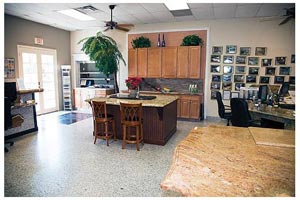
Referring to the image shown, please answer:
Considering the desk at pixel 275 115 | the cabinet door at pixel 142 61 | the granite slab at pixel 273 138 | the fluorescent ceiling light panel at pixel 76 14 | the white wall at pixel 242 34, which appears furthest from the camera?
the cabinet door at pixel 142 61

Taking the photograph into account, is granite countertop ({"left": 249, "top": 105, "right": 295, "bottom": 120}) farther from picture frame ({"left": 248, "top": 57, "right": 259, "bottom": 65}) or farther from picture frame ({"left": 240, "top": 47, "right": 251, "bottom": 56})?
picture frame ({"left": 240, "top": 47, "right": 251, "bottom": 56})

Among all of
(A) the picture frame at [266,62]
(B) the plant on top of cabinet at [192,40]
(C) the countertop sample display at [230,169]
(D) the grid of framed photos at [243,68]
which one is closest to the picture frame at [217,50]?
(D) the grid of framed photos at [243,68]

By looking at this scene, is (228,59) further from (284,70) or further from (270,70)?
(284,70)

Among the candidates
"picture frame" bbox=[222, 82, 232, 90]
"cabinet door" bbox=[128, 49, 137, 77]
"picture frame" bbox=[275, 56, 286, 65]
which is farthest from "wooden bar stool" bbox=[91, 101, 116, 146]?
"picture frame" bbox=[275, 56, 286, 65]

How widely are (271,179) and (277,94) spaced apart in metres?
4.12

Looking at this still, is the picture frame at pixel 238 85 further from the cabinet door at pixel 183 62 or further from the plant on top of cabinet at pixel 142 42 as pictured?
the plant on top of cabinet at pixel 142 42

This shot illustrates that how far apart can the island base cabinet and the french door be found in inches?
153

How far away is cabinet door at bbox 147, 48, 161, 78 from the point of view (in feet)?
23.1

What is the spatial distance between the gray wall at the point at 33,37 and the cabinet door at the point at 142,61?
3211 mm

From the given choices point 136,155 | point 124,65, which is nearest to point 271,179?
point 136,155

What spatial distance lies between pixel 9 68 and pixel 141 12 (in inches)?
166

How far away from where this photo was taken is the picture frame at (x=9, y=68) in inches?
245

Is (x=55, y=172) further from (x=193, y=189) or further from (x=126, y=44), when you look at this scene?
(x=126, y=44)

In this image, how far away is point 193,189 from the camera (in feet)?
3.65
